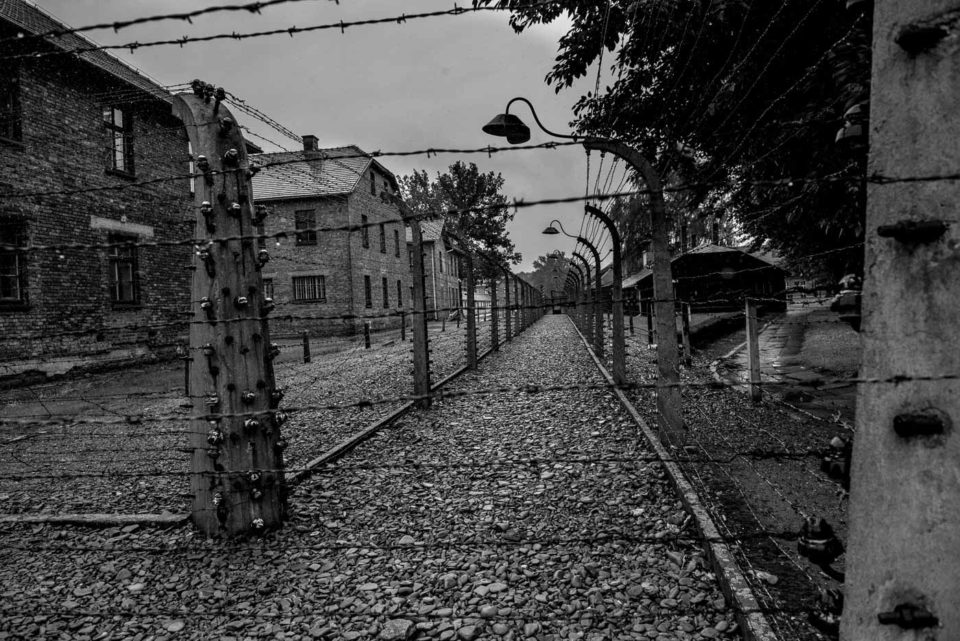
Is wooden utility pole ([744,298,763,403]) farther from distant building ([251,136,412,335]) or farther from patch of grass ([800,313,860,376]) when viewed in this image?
distant building ([251,136,412,335])

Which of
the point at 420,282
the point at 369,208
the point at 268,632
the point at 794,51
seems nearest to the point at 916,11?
the point at 268,632

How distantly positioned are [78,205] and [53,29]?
3851 mm

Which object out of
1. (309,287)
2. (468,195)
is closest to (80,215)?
A: (309,287)

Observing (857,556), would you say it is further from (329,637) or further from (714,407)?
(714,407)

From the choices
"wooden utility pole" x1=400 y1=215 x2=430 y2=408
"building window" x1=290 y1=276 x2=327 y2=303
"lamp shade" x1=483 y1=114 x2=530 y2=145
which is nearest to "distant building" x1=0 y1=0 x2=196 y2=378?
"wooden utility pole" x1=400 y1=215 x2=430 y2=408

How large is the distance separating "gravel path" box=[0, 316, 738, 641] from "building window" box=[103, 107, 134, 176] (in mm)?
13380

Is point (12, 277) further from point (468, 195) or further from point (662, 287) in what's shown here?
point (468, 195)

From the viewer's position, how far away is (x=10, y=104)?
1155 centimetres

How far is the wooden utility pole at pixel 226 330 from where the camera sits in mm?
3340

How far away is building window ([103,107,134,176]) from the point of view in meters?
14.0

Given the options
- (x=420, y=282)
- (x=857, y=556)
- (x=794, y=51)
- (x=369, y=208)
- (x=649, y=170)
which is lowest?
(x=857, y=556)

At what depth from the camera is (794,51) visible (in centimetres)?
619

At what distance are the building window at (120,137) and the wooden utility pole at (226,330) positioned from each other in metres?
13.2

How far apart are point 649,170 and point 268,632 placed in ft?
16.5
